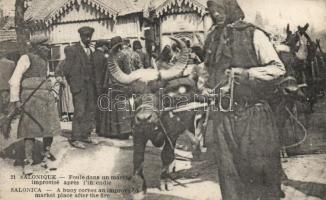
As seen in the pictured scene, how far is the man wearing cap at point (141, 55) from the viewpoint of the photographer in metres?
5.45

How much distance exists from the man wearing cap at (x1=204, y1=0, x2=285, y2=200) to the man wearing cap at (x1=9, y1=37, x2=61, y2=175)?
5.78ft

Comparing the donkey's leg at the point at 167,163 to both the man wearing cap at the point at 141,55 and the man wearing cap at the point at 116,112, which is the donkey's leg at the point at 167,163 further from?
the man wearing cap at the point at 141,55

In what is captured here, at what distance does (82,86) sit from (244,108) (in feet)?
5.81

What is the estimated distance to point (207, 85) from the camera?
5324mm

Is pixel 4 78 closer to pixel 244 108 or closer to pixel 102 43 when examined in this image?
pixel 102 43

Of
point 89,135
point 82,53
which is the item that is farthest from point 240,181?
point 82,53

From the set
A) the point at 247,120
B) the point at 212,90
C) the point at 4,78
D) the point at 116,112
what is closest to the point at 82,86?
the point at 116,112

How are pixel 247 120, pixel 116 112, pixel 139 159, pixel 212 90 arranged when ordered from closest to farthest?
1. pixel 247 120
2. pixel 212 90
3. pixel 139 159
4. pixel 116 112

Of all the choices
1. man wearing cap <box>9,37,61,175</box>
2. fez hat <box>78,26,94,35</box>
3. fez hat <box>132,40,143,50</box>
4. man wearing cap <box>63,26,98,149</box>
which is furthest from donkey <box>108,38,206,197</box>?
man wearing cap <box>9,37,61,175</box>

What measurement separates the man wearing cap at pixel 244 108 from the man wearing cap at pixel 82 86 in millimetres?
1285

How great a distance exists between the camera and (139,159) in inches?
214

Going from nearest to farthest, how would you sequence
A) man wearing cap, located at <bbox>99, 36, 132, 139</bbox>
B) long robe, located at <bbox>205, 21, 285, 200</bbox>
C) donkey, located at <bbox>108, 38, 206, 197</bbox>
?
long robe, located at <bbox>205, 21, 285, 200</bbox>
donkey, located at <bbox>108, 38, 206, 197</bbox>
man wearing cap, located at <bbox>99, 36, 132, 139</bbox>

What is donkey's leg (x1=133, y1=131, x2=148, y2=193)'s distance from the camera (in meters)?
5.42

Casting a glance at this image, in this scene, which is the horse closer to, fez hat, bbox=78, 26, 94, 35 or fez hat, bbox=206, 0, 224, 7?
fez hat, bbox=206, 0, 224, 7
